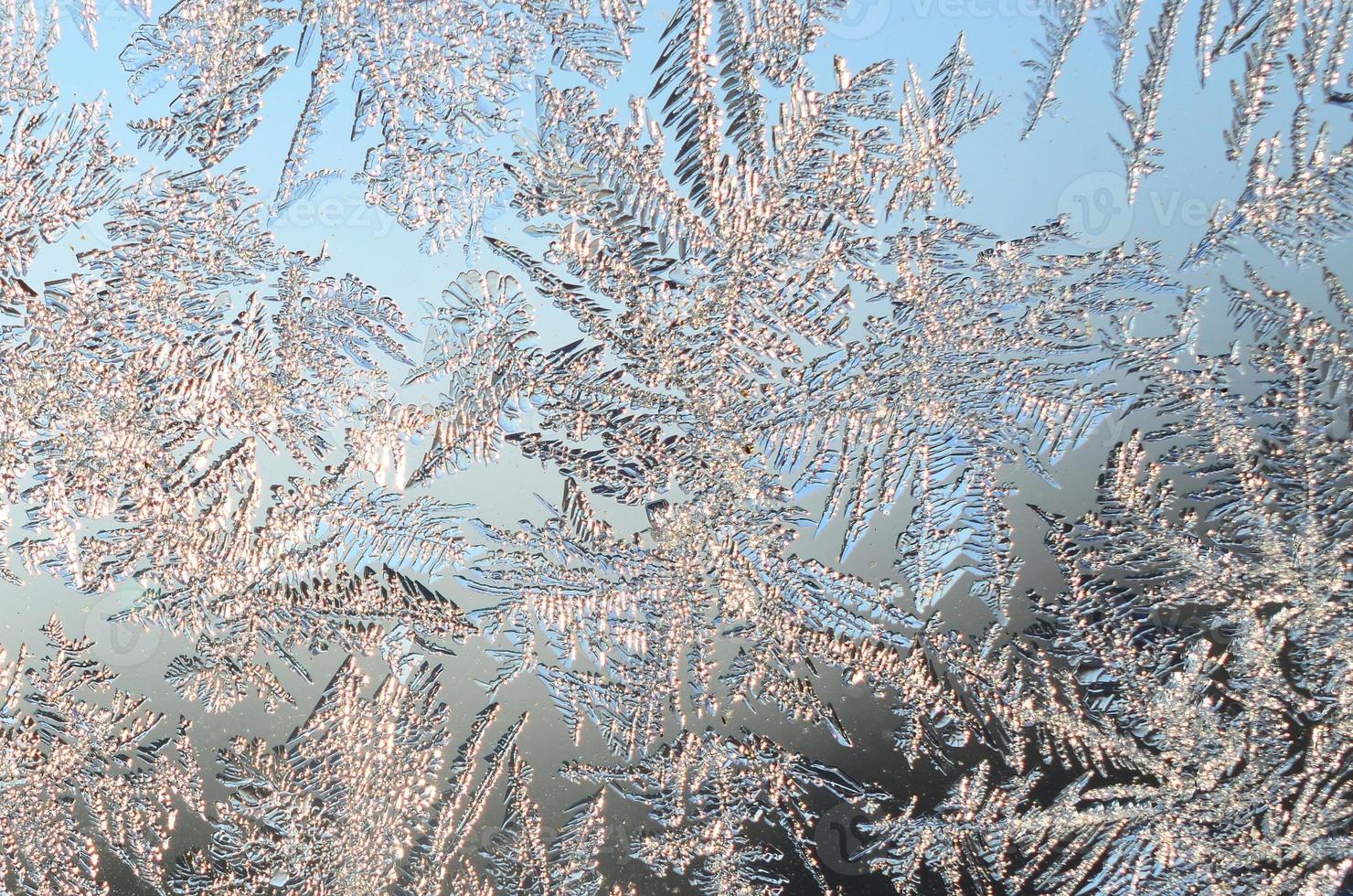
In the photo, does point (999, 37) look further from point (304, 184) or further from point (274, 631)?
point (274, 631)

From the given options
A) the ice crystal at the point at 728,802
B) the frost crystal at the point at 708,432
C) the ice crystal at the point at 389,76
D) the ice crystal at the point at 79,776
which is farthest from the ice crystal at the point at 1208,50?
the ice crystal at the point at 79,776

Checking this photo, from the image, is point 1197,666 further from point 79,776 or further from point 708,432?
point 79,776

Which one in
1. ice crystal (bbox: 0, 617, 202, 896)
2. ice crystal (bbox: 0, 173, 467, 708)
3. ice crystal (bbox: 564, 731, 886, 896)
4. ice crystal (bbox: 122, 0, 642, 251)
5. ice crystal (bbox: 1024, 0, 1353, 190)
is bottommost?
ice crystal (bbox: 0, 617, 202, 896)

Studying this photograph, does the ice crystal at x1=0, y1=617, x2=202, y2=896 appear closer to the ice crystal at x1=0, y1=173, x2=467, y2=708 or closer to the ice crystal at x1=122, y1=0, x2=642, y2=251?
the ice crystal at x1=0, y1=173, x2=467, y2=708

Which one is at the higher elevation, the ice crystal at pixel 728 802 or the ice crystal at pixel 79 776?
the ice crystal at pixel 728 802

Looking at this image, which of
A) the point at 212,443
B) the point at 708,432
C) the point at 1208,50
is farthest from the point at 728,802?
the point at 1208,50

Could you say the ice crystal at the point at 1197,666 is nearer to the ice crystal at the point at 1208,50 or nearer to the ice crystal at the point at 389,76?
the ice crystal at the point at 1208,50

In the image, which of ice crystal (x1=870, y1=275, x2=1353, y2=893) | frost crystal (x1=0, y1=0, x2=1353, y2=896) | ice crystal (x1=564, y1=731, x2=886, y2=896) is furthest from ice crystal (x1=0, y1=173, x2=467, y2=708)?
ice crystal (x1=870, y1=275, x2=1353, y2=893)

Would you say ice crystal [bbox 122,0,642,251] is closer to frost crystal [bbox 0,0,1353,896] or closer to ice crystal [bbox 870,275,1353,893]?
frost crystal [bbox 0,0,1353,896]

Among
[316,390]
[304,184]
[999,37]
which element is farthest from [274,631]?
[999,37]

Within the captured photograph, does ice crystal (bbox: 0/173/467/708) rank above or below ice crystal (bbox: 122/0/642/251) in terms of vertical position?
below

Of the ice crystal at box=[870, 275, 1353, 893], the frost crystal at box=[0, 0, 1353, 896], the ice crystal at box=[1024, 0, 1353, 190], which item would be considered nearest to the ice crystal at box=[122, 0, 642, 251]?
the frost crystal at box=[0, 0, 1353, 896]

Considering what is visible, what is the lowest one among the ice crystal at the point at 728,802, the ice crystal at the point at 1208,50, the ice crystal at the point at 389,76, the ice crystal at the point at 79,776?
the ice crystal at the point at 79,776
